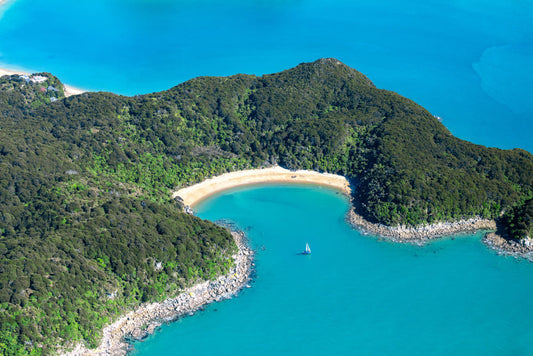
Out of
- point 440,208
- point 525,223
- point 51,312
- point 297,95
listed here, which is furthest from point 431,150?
point 51,312

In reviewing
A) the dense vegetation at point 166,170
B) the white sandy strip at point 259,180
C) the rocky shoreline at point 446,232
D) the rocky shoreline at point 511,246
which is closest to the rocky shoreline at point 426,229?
the rocky shoreline at point 446,232

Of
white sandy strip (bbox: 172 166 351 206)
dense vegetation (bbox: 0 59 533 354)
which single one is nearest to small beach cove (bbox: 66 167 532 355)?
white sandy strip (bbox: 172 166 351 206)

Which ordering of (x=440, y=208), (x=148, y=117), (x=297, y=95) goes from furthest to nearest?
(x=297, y=95), (x=148, y=117), (x=440, y=208)

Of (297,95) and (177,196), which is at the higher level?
(297,95)

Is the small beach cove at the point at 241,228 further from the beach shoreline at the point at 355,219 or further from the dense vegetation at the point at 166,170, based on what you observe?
the dense vegetation at the point at 166,170

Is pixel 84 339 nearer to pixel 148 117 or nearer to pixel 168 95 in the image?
pixel 148 117

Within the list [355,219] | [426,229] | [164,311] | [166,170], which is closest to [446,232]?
[426,229]

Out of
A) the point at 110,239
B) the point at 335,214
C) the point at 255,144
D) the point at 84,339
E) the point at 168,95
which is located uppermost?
the point at 168,95
